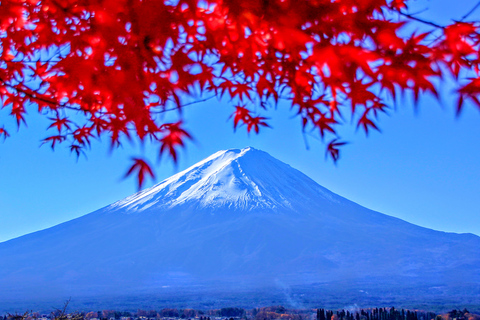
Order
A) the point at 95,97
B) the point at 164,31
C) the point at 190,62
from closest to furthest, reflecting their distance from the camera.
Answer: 1. the point at 164,31
2. the point at 190,62
3. the point at 95,97

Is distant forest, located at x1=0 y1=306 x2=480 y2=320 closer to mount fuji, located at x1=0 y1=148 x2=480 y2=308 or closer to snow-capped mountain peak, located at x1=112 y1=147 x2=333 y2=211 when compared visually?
mount fuji, located at x1=0 y1=148 x2=480 y2=308

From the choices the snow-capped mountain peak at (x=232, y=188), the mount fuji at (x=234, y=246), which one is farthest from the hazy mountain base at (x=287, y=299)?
the snow-capped mountain peak at (x=232, y=188)

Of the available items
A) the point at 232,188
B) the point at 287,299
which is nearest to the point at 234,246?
the point at 232,188

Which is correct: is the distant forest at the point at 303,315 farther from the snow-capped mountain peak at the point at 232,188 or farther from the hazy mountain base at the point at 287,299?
the snow-capped mountain peak at the point at 232,188

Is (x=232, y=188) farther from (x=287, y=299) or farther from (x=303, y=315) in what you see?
(x=303, y=315)

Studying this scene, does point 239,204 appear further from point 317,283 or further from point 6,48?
point 6,48

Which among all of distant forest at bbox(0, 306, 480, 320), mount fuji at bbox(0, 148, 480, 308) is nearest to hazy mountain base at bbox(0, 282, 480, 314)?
mount fuji at bbox(0, 148, 480, 308)

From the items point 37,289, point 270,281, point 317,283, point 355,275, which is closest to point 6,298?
point 37,289
